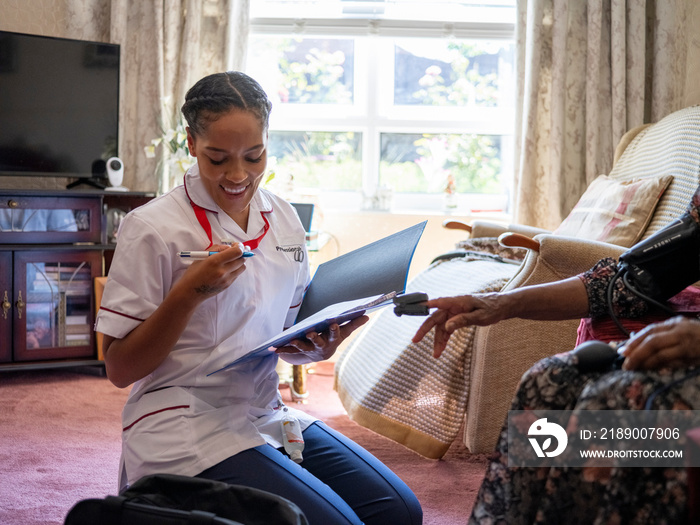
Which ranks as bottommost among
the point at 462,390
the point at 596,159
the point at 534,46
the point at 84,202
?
the point at 462,390

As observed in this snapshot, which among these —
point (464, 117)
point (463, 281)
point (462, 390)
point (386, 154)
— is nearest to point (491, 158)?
point (464, 117)

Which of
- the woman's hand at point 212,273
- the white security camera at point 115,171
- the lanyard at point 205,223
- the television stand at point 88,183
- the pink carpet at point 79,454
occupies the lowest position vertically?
the pink carpet at point 79,454

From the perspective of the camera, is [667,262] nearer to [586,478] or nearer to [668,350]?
[668,350]

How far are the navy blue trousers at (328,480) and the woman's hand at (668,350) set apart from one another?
1.62ft

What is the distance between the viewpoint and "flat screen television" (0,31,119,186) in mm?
3027

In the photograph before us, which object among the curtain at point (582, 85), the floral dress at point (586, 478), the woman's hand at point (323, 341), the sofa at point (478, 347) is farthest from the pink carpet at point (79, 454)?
the curtain at point (582, 85)

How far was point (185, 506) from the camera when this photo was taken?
3.08 ft

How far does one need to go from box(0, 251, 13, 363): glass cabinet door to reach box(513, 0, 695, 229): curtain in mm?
2296

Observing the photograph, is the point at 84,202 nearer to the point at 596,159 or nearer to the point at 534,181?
the point at 534,181

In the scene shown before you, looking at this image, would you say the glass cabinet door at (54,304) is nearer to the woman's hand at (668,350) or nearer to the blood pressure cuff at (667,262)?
the blood pressure cuff at (667,262)

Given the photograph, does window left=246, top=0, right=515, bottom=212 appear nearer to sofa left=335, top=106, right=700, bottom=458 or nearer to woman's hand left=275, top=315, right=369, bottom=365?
sofa left=335, top=106, right=700, bottom=458

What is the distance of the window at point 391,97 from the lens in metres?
3.56

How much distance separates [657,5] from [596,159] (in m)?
0.75

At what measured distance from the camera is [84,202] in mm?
2990
